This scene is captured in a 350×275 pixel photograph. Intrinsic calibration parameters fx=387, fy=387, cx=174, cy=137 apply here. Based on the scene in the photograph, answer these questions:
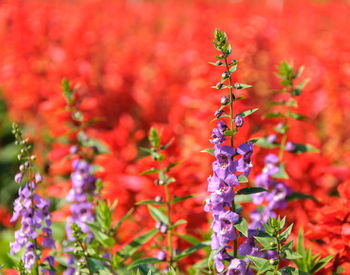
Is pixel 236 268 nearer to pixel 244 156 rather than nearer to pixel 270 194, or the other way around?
pixel 244 156

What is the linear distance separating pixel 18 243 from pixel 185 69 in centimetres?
404

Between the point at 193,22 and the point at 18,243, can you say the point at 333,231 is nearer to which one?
the point at 18,243

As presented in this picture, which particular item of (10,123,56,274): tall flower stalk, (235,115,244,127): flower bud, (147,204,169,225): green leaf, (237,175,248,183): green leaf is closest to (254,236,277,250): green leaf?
(237,175,248,183): green leaf

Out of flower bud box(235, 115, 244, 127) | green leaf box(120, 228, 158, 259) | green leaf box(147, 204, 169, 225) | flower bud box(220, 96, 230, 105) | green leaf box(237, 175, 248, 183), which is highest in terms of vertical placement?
flower bud box(220, 96, 230, 105)

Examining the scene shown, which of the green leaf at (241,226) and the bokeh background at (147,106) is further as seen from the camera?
the bokeh background at (147,106)

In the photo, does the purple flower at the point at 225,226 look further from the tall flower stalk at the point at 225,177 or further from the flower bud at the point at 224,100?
the flower bud at the point at 224,100

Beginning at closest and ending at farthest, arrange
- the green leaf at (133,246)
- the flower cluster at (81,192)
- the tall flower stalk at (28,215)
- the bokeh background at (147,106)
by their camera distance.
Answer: the tall flower stalk at (28,215)
the green leaf at (133,246)
the flower cluster at (81,192)
the bokeh background at (147,106)

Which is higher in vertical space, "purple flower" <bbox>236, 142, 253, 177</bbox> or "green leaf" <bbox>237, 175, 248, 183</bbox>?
"purple flower" <bbox>236, 142, 253, 177</bbox>

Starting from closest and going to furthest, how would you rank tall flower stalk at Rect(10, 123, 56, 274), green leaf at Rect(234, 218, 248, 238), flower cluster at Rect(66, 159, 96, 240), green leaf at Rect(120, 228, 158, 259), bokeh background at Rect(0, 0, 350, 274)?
green leaf at Rect(234, 218, 248, 238), tall flower stalk at Rect(10, 123, 56, 274), green leaf at Rect(120, 228, 158, 259), flower cluster at Rect(66, 159, 96, 240), bokeh background at Rect(0, 0, 350, 274)

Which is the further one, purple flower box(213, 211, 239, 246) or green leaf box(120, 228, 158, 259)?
green leaf box(120, 228, 158, 259)

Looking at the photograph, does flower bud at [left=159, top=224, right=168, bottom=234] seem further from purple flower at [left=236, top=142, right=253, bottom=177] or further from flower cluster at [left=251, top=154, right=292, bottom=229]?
purple flower at [left=236, top=142, right=253, bottom=177]

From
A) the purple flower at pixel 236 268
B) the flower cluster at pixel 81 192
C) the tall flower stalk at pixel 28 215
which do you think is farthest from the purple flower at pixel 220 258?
the flower cluster at pixel 81 192

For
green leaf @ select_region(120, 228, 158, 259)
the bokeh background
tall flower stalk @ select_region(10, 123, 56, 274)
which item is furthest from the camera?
the bokeh background

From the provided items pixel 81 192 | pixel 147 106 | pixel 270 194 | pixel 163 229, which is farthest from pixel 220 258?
pixel 147 106
